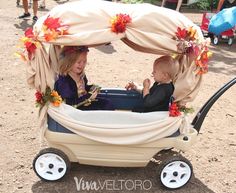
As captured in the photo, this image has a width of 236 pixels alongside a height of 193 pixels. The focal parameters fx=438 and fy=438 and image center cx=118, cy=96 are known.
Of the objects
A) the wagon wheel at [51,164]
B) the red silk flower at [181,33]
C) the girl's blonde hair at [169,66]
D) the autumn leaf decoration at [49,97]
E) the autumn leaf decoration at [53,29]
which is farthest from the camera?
the girl's blonde hair at [169,66]

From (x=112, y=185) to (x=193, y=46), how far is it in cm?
132

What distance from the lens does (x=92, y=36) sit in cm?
316

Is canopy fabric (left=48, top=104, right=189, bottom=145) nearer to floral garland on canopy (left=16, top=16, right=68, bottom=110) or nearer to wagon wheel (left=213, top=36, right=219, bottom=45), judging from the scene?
floral garland on canopy (left=16, top=16, right=68, bottom=110)

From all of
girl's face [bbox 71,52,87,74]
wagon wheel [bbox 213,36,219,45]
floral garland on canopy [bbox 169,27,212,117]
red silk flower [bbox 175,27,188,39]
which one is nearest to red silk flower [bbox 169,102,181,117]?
floral garland on canopy [bbox 169,27,212,117]

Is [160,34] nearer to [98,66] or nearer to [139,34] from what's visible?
[139,34]

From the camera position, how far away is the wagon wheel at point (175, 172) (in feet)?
11.6

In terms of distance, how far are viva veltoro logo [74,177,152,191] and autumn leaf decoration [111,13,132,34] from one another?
129cm

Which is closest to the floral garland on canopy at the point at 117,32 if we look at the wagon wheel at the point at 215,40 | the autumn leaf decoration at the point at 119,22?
the autumn leaf decoration at the point at 119,22

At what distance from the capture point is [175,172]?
3584 mm

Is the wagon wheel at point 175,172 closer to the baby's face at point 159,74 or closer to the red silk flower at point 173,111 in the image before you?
the red silk flower at point 173,111

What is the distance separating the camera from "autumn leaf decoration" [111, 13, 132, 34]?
3170mm

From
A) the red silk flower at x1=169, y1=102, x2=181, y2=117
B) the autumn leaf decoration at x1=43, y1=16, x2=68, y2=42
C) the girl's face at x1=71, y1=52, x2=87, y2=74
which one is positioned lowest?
the red silk flower at x1=169, y1=102, x2=181, y2=117

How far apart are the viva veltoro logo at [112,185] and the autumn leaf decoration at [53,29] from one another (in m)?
1.25

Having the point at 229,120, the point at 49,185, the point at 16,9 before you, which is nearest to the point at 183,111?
the point at 49,185
